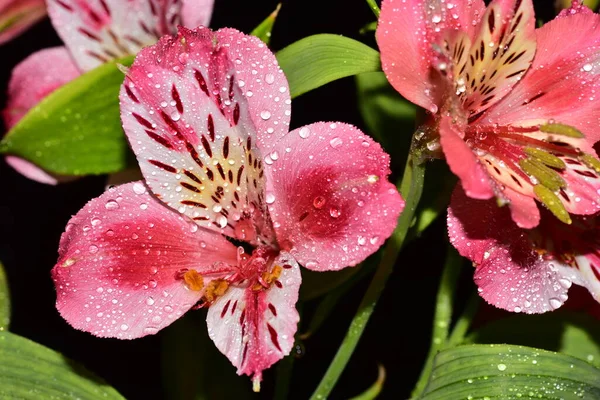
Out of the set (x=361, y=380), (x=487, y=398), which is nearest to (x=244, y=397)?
(x=361, y=380)

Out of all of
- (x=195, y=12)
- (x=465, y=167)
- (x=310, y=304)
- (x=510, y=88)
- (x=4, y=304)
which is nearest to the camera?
(x=465, y=167)

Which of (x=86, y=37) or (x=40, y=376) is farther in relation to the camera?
(x=86, y=37)

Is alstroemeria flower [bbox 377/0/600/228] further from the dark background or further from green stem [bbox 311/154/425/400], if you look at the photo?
the dark background

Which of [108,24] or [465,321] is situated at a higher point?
[108,24]

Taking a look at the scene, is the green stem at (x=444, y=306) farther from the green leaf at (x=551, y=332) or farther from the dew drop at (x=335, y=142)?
the dew drop at (x=335, y=142)

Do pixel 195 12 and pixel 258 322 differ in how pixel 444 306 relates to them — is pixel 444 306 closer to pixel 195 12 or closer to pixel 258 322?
pixel 258 322

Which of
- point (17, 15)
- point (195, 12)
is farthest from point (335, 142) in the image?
point (17, 15)

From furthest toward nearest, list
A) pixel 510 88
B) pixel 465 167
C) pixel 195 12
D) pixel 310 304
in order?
pixel 310 304
pixel 195 12
pixel 510 88
pixel 465 167
